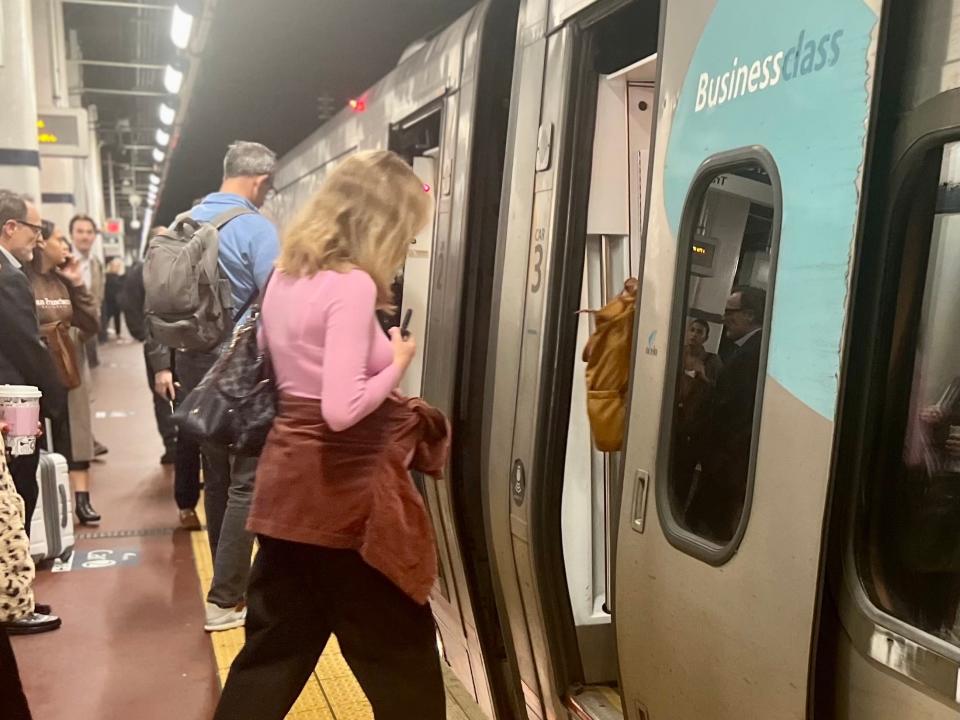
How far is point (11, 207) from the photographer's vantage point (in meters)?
3.91

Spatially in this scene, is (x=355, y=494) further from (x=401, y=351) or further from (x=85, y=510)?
(x=85, y=510)

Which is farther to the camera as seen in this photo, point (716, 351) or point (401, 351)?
point (401, 351)

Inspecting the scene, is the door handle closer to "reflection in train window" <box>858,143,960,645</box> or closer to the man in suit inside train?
the man in suit inside train

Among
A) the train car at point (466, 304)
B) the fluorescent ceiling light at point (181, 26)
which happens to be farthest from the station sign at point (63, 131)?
the train car at point (466, 304)

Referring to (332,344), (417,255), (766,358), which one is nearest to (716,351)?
(766,358)

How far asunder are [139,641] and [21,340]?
1.33m

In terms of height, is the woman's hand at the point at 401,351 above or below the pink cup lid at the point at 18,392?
above

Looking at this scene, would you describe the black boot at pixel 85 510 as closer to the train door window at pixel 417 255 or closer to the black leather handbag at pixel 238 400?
the train door window at pixel 417 255

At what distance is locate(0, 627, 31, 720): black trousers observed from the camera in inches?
103

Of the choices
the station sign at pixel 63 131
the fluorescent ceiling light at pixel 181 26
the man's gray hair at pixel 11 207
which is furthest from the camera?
the station sign at pixel 63 131

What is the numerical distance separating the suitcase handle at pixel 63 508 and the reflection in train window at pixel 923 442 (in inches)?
171

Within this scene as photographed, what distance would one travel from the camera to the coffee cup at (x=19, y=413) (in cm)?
362

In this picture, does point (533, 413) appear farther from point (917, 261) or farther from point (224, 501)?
point (224, 501)

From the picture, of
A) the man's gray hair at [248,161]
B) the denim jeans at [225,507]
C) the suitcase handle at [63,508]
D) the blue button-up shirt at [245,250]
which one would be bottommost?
the suitcase handle at [63,508]
